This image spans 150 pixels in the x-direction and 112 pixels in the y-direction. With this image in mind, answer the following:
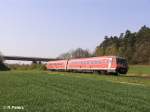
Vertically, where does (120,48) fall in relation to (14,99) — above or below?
above

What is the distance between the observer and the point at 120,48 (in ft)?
404

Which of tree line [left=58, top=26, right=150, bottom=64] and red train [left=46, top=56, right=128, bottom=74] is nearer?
red train [left=46, top=56, right=128, bottom=74]

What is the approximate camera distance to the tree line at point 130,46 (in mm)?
112625

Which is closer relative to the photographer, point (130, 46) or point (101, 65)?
point (101, 65)

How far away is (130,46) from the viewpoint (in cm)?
12062

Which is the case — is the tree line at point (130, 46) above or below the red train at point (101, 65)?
above

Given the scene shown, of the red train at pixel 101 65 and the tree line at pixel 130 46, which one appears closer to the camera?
the red train at pixel 101 65

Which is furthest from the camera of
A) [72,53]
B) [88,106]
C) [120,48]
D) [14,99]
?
[72,53]

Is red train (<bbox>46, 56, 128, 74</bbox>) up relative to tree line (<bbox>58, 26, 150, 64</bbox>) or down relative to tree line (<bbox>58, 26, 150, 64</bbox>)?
down

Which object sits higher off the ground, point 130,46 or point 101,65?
point 130,46

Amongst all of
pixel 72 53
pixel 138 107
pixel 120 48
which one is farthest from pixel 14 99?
pixel 72 53

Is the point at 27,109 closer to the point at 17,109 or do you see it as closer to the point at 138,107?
the point at 17,109

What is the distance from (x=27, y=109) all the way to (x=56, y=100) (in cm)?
250

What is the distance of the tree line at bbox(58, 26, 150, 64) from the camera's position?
11262 cm
